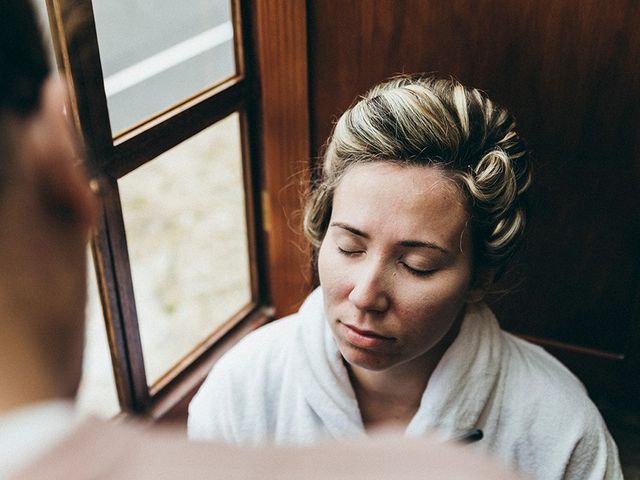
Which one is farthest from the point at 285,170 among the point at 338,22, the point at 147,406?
the point at 147,406

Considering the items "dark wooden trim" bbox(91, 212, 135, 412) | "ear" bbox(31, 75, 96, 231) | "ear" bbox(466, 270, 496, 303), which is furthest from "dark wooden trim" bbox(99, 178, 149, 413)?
"ear" bbox(31, 75, 96, 231)

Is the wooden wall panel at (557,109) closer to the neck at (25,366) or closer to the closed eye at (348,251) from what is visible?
the closed eye at (348,251)

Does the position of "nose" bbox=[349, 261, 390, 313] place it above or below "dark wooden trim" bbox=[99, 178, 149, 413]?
above

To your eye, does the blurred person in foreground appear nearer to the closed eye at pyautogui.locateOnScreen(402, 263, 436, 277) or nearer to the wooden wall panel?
the closed eye at pyautogui.locateOnScreen(402, 263, 436, 277)

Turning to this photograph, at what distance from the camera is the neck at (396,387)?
4.00 ft

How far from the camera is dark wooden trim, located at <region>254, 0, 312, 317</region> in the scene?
146 centimetres

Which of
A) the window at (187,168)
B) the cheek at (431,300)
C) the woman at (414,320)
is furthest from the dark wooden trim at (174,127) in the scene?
the cheek at (431,300)

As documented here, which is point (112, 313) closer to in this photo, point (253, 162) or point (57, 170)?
point (253, 162)

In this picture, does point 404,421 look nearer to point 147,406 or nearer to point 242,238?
point 147,406

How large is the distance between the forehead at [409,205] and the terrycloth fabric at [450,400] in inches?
9.1

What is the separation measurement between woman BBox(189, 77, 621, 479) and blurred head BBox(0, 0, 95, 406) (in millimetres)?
702

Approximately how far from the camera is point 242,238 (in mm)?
1844

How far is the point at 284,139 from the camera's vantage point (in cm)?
158

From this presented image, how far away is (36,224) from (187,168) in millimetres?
1329
